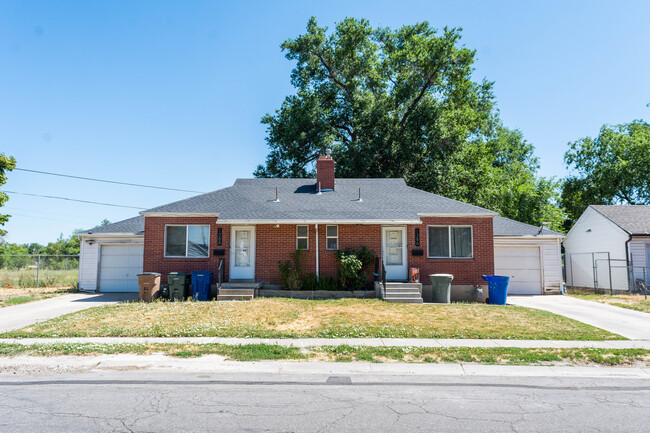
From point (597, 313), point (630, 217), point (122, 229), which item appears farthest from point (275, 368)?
point (630, 217)

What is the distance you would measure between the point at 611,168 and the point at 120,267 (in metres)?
42.2

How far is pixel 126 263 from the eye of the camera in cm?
1903

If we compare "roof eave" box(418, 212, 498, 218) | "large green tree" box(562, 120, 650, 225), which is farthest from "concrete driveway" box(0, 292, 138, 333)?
"large green tree" box(562, 120, 650, 225)

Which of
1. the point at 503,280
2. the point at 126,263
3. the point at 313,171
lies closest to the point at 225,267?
the point at 126,263

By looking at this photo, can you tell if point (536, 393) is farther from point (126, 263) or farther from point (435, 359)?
point (126, 263)

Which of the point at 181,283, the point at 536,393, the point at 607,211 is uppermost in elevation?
the point at 607,211

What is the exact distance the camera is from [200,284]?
1555cm

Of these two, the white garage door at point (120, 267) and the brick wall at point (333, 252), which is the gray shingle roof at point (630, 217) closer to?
the brick wall at point (333, 252)

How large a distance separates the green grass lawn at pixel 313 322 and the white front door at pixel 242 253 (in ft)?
8.39

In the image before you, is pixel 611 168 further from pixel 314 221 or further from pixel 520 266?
pixel 314 221

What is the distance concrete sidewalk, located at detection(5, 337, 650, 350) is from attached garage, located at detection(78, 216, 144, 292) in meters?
10.0

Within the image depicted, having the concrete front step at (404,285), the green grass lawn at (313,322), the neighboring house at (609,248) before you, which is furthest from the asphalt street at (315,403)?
the neighboring house at (609,248)

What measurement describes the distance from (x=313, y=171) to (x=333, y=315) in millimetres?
19475

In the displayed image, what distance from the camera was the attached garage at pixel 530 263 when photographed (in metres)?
19.2
